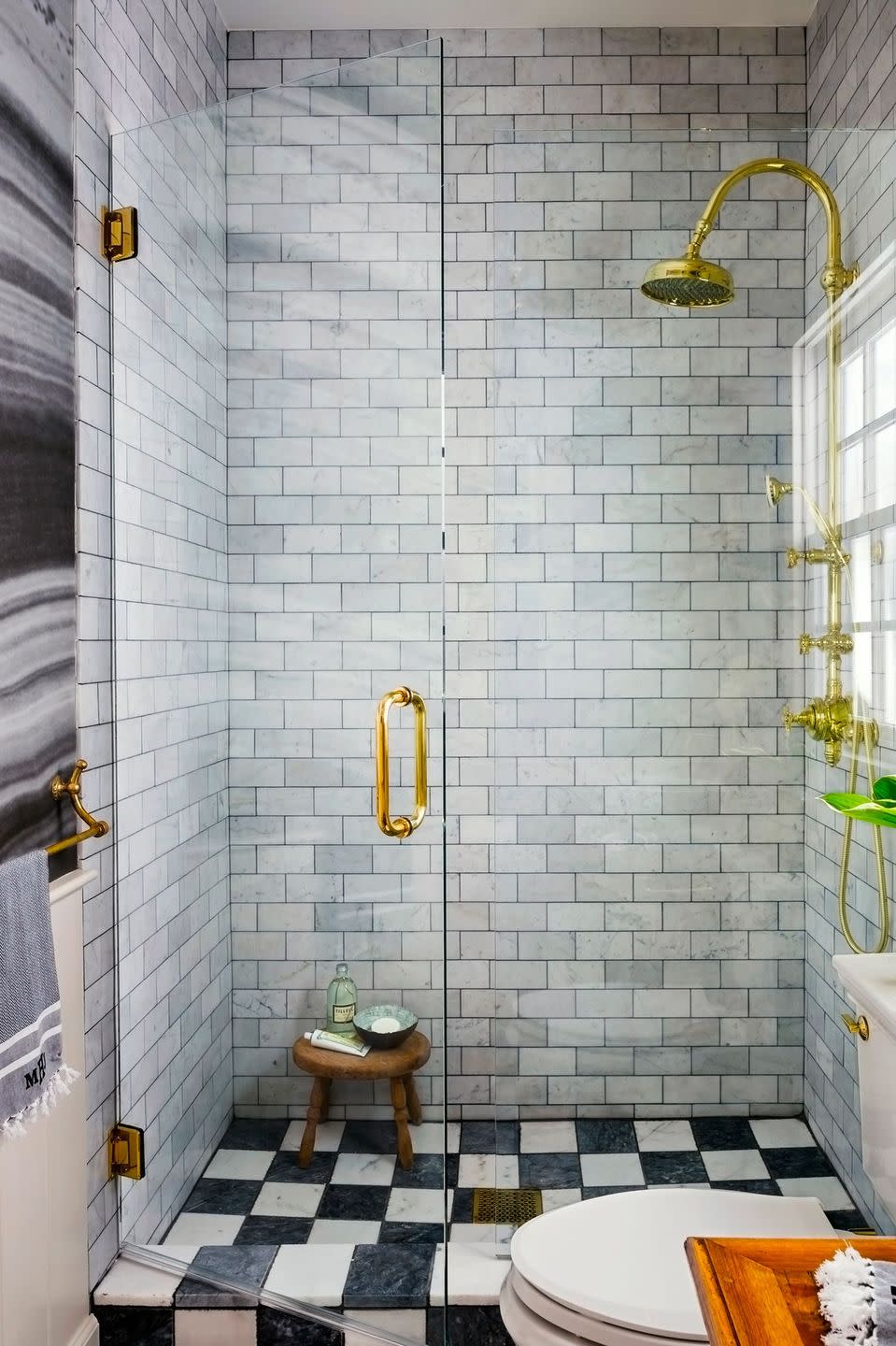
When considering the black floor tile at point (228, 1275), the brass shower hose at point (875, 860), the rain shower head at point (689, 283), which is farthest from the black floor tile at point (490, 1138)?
the rain shower head at point (689, 283)

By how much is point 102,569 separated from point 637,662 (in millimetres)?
1057

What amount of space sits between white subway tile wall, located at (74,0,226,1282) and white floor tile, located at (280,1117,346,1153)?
232mm

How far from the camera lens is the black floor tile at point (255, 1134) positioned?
173cm

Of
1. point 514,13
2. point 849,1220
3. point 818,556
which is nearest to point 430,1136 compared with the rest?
point 849,1220

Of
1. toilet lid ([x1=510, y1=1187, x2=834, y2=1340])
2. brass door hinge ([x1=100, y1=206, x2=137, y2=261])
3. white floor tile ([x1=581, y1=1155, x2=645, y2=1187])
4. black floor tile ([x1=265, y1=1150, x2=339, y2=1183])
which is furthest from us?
brass door hinge ([x1=100, y1=206, x2=137, y2=261])

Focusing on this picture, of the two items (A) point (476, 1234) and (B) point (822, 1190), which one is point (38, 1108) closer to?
(A) point (476, 1234)

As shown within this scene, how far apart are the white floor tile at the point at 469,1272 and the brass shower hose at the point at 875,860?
0.83 metres

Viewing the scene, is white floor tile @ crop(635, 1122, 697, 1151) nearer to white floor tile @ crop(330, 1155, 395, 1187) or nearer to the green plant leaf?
white floor tile @ crop(330, 1155, 395, 1187)

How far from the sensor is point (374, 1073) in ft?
5.51

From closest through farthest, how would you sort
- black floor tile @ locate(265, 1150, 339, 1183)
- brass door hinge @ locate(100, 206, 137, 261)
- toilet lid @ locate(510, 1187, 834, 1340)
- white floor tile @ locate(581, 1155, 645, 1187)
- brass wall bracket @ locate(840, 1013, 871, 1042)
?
toilet lid @ locate(510, 1187, 834, 1340), brass wall bracket @ locate(840, 1013, 871, 1042), white floor tile @ locate(581, 1155, 645, 1187), black floor tile @ locate(265, 1150, 339, 1183), brass door hinge @ locate(100, 206, 137, 261)

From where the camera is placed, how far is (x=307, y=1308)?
67.9 inches

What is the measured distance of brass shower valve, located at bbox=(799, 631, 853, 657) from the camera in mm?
1545

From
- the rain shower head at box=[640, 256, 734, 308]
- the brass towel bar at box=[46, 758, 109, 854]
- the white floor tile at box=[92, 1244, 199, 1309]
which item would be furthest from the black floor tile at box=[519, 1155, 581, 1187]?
the rain shower head at box=[640, 256, 734, 308]

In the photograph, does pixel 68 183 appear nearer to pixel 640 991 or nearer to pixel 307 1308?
pixel 640 991
